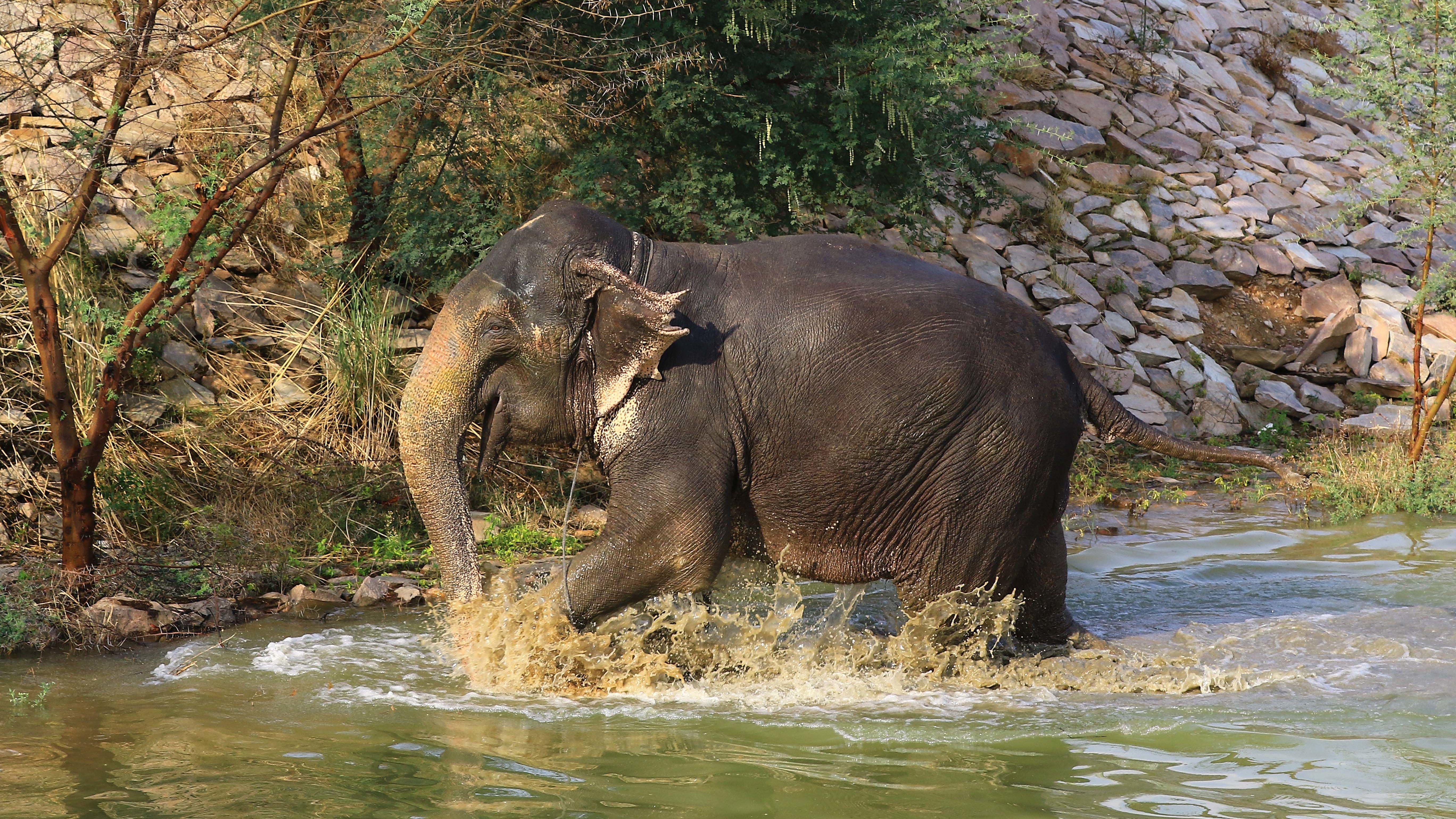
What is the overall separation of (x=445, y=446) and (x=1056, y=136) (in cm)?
1086

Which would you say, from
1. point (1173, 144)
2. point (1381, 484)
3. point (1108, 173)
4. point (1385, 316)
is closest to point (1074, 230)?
point (1108, 173)

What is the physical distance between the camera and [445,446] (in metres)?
5.48

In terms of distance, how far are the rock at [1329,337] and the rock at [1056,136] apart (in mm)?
3413

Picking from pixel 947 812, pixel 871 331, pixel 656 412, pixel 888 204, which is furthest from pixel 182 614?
pixel 888 204

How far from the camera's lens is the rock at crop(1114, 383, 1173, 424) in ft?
40.4

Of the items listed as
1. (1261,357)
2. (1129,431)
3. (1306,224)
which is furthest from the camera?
(1306,224)

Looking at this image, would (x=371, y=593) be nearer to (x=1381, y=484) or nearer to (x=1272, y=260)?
(x=1381, y=484)

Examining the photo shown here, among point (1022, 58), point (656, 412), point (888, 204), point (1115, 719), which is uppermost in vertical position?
point (1022, 58)

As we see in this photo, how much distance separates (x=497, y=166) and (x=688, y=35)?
1971mm

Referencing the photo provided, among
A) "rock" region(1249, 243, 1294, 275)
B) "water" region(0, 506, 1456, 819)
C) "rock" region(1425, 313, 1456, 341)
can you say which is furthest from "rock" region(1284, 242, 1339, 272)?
"water" region(0, 506, 1456, 819)

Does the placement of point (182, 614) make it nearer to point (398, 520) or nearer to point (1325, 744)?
point (398, 520)

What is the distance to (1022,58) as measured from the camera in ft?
33.4

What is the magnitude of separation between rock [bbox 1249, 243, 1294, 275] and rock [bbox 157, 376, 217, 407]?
11409mm

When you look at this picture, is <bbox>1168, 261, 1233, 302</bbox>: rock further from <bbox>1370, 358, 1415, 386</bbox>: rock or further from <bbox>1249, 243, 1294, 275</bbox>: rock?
<bbox>1370, 358, 1415, 386</bbox>: rock
